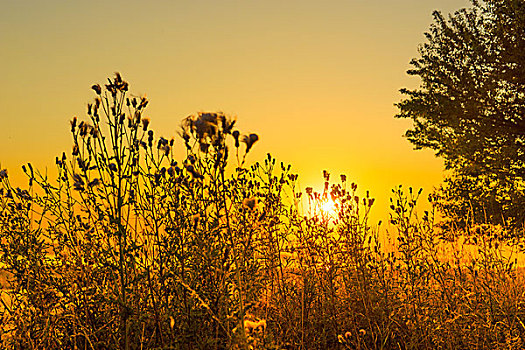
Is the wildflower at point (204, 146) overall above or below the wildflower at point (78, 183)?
below

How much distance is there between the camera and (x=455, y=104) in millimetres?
14016

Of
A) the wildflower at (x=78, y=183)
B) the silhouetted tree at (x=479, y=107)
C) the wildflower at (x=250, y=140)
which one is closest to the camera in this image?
the wildflower at (x=250, y=140)

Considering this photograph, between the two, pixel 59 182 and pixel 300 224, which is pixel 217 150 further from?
pixel 300 224

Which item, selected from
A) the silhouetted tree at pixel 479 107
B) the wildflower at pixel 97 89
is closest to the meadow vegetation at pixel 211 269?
the wildflower at pixel 97 89

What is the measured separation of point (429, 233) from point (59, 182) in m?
3.17

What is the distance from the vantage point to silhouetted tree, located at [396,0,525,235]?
44.4 feet

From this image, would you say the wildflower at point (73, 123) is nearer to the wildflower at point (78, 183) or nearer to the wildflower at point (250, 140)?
the wildflower at point (78, 183)

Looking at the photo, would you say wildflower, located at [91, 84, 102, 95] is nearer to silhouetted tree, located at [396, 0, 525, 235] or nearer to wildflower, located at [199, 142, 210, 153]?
wildflower, located at [199, 142, 210, 153]

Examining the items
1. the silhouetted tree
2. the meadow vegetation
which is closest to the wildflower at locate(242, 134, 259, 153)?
the meadow vegetation

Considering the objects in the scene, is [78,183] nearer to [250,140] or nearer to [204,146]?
[204,146]

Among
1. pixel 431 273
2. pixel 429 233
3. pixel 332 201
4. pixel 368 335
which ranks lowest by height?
pixel 368 335

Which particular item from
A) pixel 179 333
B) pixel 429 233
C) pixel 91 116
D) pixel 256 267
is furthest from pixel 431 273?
pixel 91 116

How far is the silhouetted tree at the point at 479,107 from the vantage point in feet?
44.4

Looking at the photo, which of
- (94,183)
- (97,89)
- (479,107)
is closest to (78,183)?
(94,183)
